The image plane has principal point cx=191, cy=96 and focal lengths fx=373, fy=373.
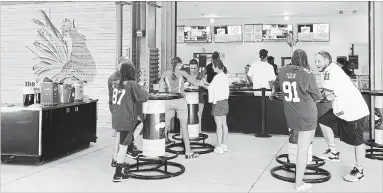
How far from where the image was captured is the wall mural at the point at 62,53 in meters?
8.66

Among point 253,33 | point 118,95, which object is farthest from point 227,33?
point 118,95

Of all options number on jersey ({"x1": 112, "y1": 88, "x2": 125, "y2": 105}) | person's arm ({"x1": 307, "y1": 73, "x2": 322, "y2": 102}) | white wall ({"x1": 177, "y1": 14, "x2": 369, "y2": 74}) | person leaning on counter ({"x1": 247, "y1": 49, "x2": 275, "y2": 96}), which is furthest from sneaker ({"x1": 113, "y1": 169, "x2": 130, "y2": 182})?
white wall ({"x1": 177, "y1": 14, "x2": 369, "y2": 74})

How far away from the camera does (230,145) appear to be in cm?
643

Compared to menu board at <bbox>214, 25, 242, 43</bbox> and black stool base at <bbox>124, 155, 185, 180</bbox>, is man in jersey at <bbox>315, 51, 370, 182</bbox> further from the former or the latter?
menu board at <bbox>214, 25, 242, 43</bbox>

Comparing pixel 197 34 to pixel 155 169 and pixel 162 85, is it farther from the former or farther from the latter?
pixel 155 169

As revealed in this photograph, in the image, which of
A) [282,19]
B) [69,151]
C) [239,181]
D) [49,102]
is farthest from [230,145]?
[282,19]

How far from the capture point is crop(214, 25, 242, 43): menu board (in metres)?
12.9

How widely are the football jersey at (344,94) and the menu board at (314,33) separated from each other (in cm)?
855

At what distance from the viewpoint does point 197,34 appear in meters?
13.3

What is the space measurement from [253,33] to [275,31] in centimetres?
74

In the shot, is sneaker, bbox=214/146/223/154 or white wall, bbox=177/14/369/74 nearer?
sneaker, bbox=214/146/223/154

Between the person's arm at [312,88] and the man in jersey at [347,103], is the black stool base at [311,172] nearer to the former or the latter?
the man in jersey at [347,103]

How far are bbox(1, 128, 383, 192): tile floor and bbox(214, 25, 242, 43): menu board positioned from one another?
7.54 meters

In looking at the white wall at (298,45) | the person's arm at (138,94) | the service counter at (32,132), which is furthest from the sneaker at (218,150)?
the white wall at (298,45)
